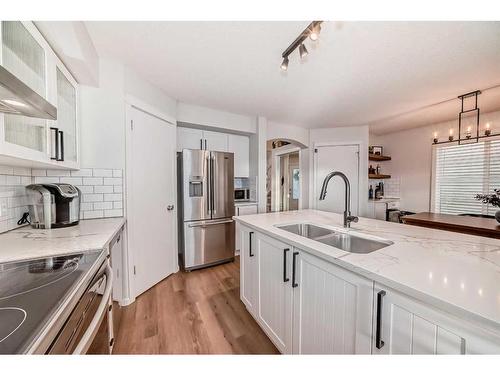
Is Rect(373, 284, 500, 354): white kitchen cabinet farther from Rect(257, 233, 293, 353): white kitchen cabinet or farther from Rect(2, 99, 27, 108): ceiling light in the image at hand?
Rect(2, 99, 27, 108): ceiling light

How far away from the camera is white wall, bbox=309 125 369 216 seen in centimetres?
377

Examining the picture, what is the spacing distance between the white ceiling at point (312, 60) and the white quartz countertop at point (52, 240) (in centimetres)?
145

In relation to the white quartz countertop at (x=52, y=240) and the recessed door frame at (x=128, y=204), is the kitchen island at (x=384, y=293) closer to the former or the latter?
the white quartz countertop at (x=52, y=240)

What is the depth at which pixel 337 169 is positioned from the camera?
3.91 meters

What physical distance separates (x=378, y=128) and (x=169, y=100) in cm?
395

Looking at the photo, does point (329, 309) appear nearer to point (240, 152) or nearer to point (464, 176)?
point (240, 152)

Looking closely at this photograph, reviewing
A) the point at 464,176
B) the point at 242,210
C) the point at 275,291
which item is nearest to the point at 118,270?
the point at 275,291

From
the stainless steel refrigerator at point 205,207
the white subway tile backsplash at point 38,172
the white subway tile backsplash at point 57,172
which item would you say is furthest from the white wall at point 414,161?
the white subway tile backsplash at point 38,172

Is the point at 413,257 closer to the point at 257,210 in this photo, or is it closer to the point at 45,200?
the point at 45,200

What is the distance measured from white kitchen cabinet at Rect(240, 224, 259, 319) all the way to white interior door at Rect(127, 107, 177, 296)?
1.11 m

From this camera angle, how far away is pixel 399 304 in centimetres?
66

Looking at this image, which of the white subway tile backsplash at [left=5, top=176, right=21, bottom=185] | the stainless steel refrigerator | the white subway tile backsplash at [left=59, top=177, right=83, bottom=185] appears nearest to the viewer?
the white subway tile backsplash at [left=5, top=176, right=21, bottom=185]

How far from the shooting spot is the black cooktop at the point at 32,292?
419mm

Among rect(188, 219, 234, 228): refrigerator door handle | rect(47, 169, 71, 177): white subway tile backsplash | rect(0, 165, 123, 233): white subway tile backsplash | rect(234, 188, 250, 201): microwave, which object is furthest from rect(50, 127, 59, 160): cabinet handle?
rect(234, 188, 250, 201): microwave
